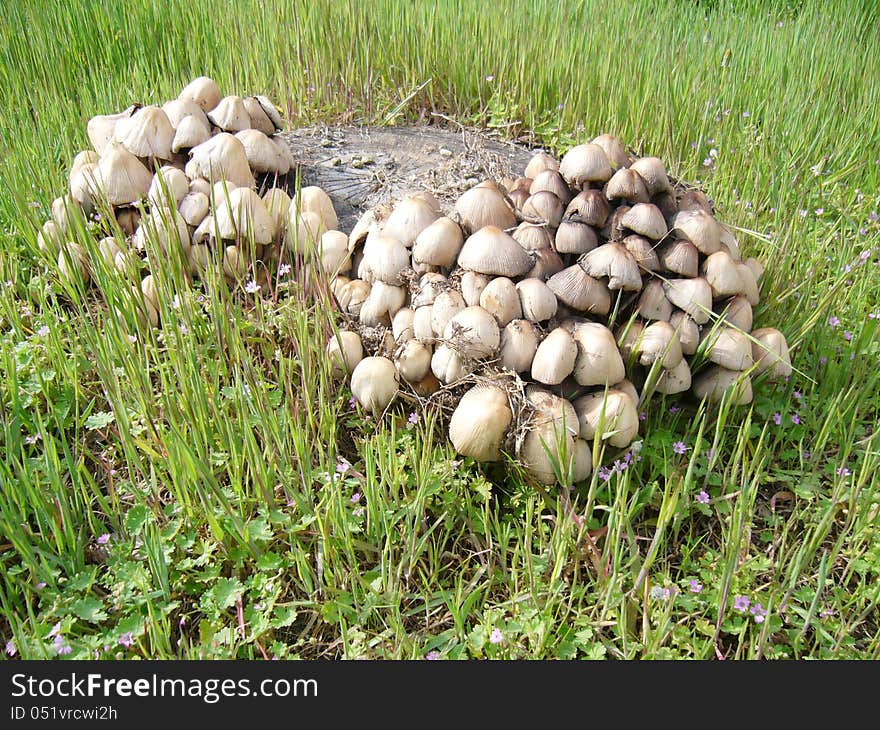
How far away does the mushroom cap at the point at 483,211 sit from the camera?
2.17 m

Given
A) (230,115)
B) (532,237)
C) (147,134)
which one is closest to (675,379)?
(532,237)

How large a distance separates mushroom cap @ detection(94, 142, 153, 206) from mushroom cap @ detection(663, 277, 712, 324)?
1780 millimetres

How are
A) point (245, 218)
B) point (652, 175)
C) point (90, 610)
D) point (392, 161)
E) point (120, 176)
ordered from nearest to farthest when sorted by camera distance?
point (90, 610)
point (652, 175)
point (245, 218)
point (120, 176)
point (392, 161)

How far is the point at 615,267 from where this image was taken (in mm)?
2053

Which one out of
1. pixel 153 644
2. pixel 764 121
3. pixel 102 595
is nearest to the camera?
pixel 153 644

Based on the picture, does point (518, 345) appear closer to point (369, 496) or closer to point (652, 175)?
point (369, 496)

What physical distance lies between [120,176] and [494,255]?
1.36 m

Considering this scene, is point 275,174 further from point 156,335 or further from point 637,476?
point 637,476

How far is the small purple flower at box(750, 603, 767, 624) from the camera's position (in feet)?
5.24

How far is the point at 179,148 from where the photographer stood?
2631 millimetres

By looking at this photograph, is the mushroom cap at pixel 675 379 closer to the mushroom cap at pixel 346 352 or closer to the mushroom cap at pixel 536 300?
the mushroom cap at pixel 536 300

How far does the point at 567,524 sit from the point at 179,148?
76.0 inches

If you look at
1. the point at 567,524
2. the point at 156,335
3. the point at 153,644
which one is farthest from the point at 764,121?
the point at 153,644

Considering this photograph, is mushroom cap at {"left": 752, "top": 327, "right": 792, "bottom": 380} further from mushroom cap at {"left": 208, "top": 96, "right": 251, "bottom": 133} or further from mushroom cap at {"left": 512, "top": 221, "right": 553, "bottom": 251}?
mushroom cap at {"left": 208, "top": 96, "right": 251, "bottom": 133}
